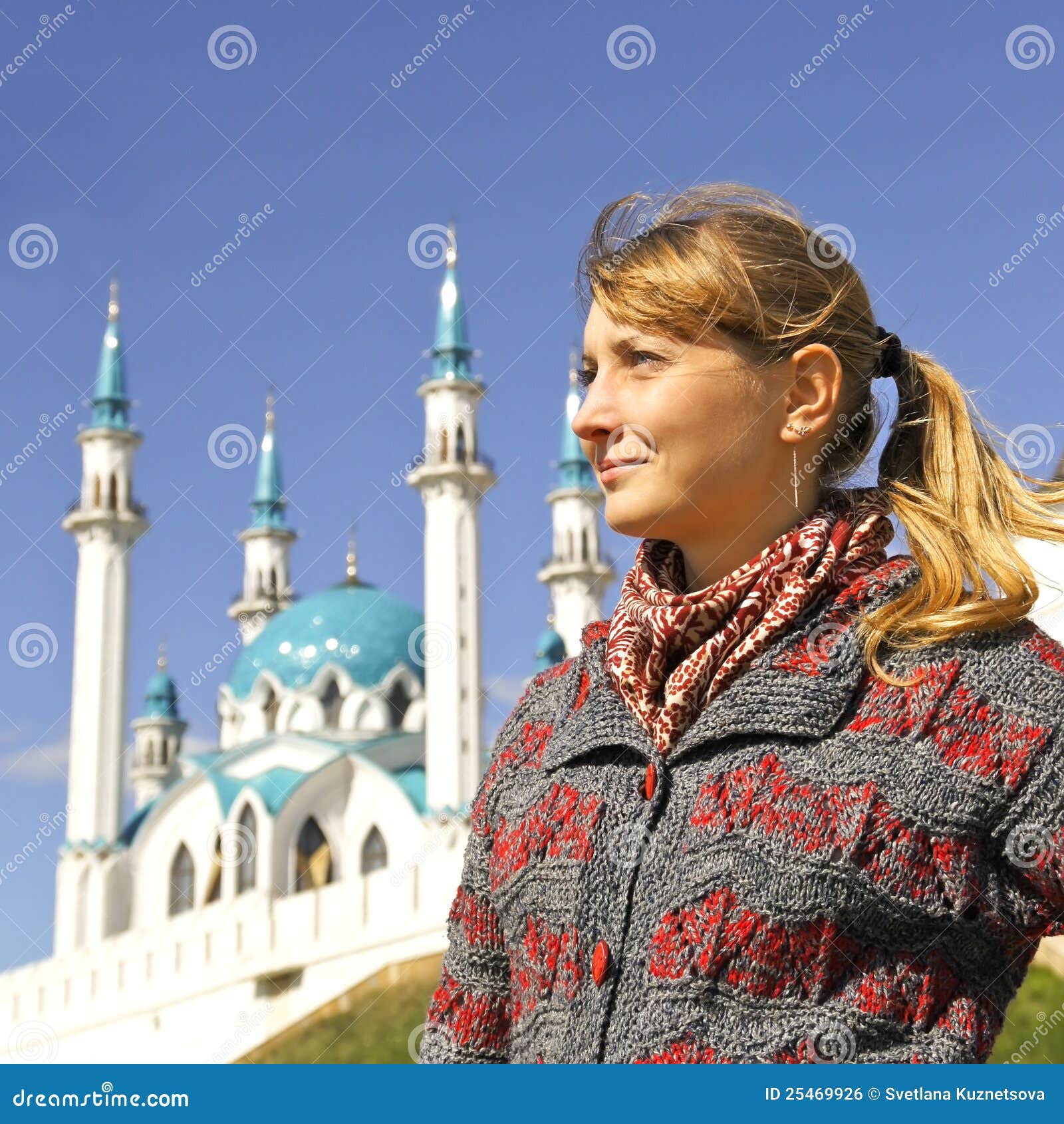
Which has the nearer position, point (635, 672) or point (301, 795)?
point (635, 672)

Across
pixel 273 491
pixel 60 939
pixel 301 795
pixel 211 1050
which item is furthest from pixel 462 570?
pixel 273 491

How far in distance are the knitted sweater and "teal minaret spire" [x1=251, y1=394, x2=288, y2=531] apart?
1405 inches

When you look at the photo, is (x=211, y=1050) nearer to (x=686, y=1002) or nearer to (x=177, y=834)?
(x=177, y=834)

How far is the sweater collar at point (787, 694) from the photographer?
165 cm

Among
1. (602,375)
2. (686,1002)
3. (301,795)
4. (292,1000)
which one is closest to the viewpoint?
(686,1002)

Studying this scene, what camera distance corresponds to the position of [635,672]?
179 cm

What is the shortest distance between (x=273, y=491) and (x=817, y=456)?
118ft

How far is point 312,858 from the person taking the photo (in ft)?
91.1

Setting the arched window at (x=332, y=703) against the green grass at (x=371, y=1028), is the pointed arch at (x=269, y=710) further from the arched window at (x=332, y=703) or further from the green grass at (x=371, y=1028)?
the green grass at (x=371, y=1028)

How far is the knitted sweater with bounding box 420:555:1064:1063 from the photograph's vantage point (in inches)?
61.4

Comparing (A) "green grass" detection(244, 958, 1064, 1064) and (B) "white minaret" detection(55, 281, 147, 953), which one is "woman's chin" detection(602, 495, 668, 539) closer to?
(A) "green grass" detection(244, 958, 1064, 1064)

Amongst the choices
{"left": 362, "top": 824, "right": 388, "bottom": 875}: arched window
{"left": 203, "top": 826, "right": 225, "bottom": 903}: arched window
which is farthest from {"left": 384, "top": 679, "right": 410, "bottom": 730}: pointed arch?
{"left": 203, "top": 826, "right": 225, "bottom": 903}: arched window

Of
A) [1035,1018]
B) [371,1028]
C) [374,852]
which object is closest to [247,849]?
[374,852]

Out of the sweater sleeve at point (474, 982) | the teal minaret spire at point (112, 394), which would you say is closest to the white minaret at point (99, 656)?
the teal minaret spire at point (112, 394)
